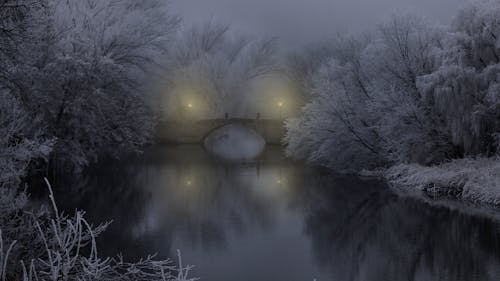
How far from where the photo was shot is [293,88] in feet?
187

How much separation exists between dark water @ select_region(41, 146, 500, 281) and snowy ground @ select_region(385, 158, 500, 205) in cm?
Result: 120

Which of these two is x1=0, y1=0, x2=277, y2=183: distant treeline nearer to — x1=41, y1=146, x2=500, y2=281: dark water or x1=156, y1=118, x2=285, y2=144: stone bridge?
x1=41, y1=146, x2=500, y2=281: dark water

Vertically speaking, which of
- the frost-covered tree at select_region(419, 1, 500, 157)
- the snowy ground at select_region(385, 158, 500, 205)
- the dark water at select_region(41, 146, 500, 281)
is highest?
the frost-covered tree at select_region(419, 1, 500, 157)

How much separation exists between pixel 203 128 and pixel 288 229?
36232 millimetres

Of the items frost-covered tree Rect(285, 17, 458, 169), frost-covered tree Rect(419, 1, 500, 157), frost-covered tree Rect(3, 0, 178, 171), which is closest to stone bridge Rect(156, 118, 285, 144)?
frost-covered tree Rect(285, 17, 458, 169)

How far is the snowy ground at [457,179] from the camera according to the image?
18752mm

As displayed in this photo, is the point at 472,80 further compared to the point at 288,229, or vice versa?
the point at 472,80

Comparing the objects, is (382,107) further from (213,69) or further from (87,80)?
(213,69)

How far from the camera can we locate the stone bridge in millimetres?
50625

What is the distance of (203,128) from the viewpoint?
51.9 meters

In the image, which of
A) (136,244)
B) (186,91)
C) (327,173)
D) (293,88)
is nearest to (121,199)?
(136,244)

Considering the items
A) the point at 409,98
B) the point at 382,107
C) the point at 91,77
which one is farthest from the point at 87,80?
the point at 409,98

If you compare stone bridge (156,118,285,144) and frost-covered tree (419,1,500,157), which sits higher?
frost-covered tree (419,1,500,157)

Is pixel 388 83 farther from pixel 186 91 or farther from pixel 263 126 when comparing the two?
pixel 186 91
